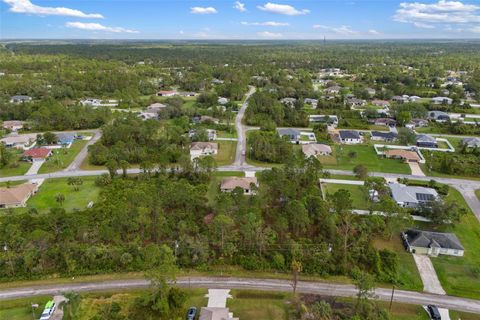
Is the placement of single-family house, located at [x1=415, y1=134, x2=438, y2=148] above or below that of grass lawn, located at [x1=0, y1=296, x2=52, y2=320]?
above

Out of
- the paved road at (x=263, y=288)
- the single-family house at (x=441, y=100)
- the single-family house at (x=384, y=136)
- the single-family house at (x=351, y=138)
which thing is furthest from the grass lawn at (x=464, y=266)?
the single-family house at (x=441, y=100)

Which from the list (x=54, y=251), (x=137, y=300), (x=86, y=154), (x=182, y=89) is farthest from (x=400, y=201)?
(x=182, y=89)

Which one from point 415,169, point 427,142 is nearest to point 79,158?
point 415,169

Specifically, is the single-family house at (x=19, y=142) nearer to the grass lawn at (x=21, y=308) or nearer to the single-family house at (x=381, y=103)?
the grass lawn at (x=21, y=308)

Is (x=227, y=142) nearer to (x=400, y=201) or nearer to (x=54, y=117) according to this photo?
(x=400, y=201)

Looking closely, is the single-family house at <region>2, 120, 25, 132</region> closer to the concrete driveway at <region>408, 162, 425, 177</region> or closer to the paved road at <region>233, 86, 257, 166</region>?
the paved road at <region>233, 86, 257, 166</region>

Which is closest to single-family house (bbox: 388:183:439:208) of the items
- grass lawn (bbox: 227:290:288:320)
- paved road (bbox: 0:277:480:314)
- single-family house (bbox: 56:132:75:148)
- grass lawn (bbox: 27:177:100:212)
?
paved road (bbox: 0:277:480:314)
